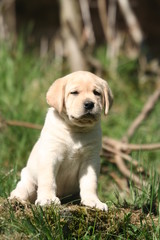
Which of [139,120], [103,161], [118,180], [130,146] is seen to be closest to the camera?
[118,180]

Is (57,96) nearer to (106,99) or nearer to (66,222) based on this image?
(106,99)

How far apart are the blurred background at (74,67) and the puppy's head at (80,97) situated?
81 cm

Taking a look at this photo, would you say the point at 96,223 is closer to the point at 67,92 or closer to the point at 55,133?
the point at 55,133

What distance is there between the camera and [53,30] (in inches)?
480

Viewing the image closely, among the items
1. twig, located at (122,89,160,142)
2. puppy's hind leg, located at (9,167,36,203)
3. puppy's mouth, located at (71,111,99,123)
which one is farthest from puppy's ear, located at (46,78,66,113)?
twig, located at (122,89,160,142)

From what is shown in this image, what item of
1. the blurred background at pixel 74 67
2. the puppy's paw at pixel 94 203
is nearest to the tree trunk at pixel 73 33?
the blurred background at pixel 74 67

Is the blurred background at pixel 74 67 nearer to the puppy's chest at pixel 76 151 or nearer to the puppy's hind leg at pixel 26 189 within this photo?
the puppy's hind leg at pixel 26 189

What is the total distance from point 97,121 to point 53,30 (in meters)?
8.54

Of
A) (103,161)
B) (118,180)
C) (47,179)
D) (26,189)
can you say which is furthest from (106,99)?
(103,161)

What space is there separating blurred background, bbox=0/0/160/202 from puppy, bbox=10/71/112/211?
38 cm

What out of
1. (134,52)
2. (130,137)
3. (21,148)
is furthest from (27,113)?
(134,52)

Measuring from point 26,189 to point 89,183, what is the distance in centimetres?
53

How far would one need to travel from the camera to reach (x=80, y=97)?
386 centimetres

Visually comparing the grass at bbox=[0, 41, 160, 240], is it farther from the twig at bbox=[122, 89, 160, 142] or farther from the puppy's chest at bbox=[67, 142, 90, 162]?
the puppy's chest at bbox=[67, 142, 90, 162]
